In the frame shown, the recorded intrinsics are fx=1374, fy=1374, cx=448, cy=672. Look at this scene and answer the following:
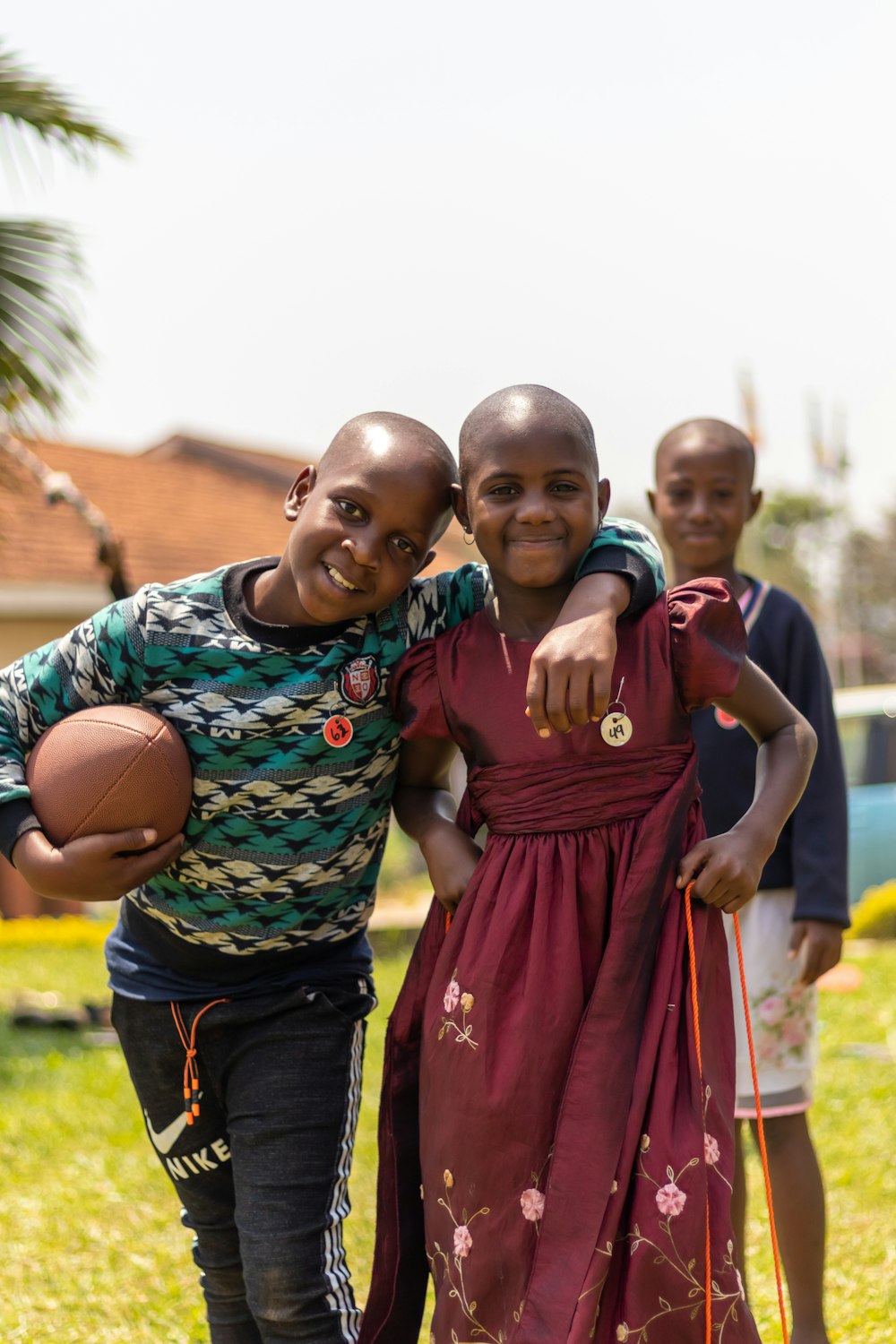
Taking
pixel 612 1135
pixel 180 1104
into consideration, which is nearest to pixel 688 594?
pixel 612 1135

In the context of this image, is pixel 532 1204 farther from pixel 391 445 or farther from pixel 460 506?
pixel 391 445

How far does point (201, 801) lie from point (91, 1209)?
252cm

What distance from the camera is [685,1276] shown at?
2.09 m

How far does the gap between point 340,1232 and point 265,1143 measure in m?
0.23

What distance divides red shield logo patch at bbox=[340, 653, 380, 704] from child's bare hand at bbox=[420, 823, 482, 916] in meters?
Result: 0.29

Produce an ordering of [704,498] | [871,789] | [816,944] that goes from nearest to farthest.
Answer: [816,944] < [704,498] < [871,789]

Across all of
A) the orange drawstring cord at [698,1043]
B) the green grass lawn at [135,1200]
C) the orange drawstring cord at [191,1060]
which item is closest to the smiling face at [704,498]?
the orange drawstring cord at [698,1043]

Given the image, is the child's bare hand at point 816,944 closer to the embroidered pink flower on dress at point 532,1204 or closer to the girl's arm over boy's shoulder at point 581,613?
the girl's arm over boy's shoulder at point 581,613

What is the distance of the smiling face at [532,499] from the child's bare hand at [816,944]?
3.92ft

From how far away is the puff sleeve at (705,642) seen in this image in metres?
2.33

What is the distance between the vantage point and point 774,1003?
327 centimetres

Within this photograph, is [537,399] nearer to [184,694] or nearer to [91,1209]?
[184,694]

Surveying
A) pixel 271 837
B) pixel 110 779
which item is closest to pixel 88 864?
pixel 110 779

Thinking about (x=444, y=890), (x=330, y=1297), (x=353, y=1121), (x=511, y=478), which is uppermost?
(x=511, y=478)
